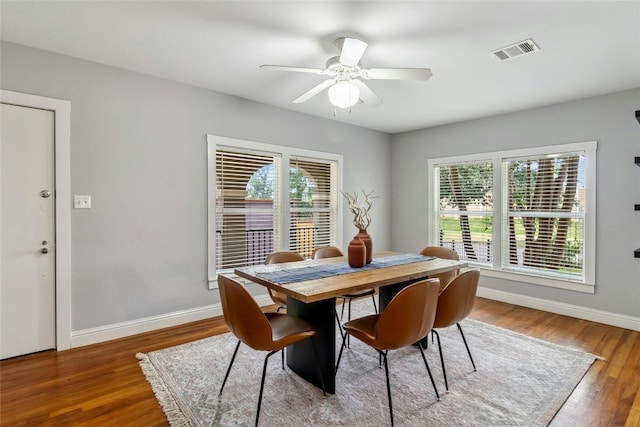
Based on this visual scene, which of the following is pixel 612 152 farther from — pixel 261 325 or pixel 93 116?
pixel 93 116

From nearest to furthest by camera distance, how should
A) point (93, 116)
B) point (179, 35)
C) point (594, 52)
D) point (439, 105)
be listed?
point (179, 35) → point (594, 52) → point (93, 116) → point (439, 105)

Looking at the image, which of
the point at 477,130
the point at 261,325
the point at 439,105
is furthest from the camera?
the point at 477,130

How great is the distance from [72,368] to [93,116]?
213 cm

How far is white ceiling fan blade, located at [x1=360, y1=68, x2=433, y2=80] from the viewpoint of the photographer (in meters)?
2.23

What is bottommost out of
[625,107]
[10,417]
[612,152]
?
[10,417]

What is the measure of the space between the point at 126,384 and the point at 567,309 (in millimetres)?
4585

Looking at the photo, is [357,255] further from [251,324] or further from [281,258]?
[251,324]

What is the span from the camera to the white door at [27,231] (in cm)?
253

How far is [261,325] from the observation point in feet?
5.82

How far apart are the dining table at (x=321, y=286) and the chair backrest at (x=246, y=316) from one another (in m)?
0.22

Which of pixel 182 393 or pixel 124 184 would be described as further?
pixel 124 184

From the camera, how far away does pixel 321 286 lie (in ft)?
6.42

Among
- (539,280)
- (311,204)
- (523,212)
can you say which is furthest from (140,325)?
(523,212)

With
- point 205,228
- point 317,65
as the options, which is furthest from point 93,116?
point 317,65
